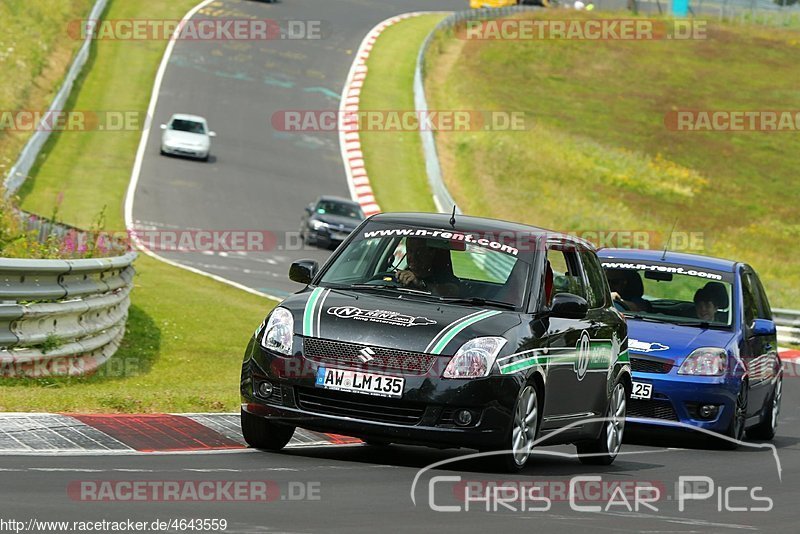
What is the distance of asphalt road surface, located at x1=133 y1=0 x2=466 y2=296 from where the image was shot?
34.0 meters

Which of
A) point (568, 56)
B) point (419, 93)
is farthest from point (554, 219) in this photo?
point (568, 56)

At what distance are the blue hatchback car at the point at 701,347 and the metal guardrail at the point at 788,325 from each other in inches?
478

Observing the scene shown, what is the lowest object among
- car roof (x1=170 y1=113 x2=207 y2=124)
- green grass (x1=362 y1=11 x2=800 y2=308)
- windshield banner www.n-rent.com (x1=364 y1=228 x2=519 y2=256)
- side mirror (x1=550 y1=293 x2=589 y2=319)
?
green grass (x1=362 y1=11 x2=800 y2=308)

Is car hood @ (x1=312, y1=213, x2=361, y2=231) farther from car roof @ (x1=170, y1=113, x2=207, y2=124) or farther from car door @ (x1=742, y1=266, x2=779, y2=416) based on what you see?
car door @ (x1=742, y1=266, x2=779, y2=416)

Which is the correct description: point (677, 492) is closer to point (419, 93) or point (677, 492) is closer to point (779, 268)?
point (779, 268)

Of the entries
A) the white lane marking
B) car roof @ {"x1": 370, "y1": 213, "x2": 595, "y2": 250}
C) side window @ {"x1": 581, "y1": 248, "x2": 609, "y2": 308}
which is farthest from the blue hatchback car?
the white lane marking

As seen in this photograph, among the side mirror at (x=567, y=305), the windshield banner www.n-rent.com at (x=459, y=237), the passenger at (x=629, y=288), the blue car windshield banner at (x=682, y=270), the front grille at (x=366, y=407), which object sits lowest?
the passenger at (x=629, y=288)

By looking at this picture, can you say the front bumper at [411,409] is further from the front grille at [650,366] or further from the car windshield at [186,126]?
the car windshield at [186,126]

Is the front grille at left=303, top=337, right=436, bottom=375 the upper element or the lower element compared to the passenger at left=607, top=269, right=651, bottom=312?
upper

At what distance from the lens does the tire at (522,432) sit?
9047mm

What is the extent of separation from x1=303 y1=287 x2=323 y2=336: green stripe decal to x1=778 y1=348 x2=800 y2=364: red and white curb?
15916 millimetres

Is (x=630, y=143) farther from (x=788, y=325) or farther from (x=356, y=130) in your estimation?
(x=788, y=325)

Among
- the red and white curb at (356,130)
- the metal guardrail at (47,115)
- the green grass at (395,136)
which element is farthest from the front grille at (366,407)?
the green grass at (395,136)

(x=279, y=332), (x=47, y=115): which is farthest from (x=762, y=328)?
(x=47, y=115)
